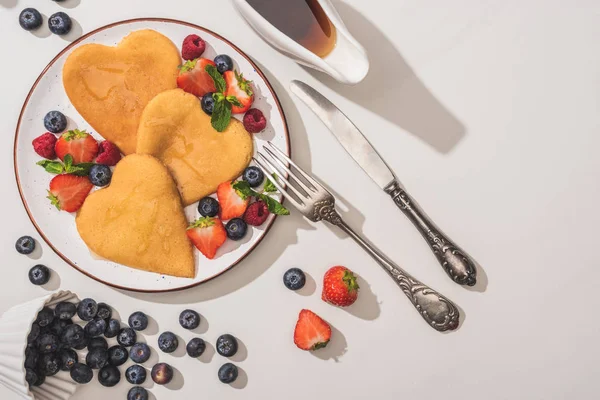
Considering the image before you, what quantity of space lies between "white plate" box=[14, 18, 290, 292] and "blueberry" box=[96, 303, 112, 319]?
0.10 m

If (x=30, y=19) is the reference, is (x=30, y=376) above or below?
below

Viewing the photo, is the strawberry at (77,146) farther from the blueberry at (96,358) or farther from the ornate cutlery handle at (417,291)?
the ornate cutlery handle at (417,291)

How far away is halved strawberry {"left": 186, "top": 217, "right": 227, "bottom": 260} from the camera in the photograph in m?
1.32

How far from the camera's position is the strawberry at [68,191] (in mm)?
1325

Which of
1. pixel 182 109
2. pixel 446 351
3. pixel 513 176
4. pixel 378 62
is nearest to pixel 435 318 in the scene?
pixel 446 351

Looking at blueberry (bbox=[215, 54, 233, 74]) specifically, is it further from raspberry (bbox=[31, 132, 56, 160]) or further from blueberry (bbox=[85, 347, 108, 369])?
blueberry (bbox=[85, 347, 108, 369])

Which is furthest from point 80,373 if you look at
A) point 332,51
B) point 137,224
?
point 332,51

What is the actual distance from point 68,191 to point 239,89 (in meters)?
0.46

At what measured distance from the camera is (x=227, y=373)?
1408 millimetres

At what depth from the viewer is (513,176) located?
1424 millimetres

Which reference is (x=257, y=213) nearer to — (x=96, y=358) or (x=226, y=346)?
(x=226, y=346)

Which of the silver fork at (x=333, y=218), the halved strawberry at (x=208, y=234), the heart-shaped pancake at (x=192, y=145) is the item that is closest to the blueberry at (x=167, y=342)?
the halved strawberry at (x=208, y=234)

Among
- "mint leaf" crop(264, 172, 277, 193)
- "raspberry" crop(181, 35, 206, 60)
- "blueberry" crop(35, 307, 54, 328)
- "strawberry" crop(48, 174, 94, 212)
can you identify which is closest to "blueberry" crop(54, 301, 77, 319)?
"blueberry" crop(35, 307, 54, 328)

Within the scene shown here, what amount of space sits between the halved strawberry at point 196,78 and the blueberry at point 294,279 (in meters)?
0.46
